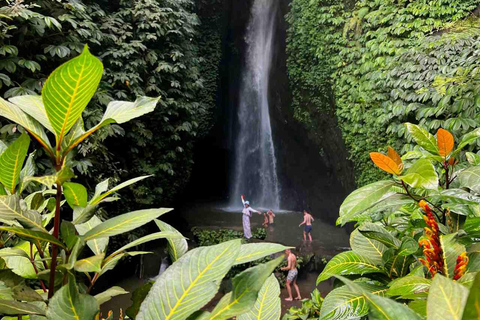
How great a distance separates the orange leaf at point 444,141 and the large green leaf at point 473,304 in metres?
0.66

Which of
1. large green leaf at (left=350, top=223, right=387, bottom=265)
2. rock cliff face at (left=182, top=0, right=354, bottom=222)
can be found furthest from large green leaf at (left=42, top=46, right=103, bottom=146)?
rock cliff face at (left=182, top=0, right=354, bottom=222)

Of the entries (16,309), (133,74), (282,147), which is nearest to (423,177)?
(16,309)

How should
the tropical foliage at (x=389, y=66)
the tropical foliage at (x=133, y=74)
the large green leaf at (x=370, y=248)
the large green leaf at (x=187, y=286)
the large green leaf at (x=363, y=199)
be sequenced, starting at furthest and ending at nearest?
the tropical foliage at (x=133, y=74) → the tropical foliage at (x=389, y=66) → the large green leaf at (x=370, y=248) → the large green leaf at (x=363, y=199) → the large green leaf at (x=187, y=286)

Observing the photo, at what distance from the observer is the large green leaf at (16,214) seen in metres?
0.50

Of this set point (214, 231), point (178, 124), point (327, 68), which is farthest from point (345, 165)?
point (178, 124)

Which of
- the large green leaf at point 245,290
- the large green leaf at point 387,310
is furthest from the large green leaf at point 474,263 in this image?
the large green leaf at point 245,290

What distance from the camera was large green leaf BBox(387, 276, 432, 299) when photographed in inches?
22.2

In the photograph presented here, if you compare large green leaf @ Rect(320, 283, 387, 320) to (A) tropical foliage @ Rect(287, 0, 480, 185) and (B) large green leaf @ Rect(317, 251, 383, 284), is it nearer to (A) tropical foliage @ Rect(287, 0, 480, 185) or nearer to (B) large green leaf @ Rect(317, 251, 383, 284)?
(B) large green leaf @ Rect(317, 251, 383, 284)

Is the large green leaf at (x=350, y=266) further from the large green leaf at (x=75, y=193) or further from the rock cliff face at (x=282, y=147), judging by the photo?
the rock cliff face at (x=282, y=147)

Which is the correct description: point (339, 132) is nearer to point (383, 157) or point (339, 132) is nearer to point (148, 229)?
point (148, 229)

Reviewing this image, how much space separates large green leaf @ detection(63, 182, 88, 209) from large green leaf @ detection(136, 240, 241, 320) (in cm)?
29

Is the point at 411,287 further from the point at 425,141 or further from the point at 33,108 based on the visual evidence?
the point at 33,108

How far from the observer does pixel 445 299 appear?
321 millimetres

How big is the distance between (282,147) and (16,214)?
10.3 metres
